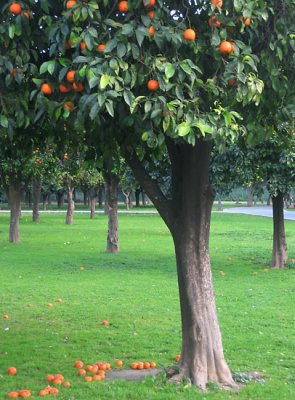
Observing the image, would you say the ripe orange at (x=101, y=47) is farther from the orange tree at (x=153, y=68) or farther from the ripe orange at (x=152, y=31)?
the ripe orange at (x=152, y=31)

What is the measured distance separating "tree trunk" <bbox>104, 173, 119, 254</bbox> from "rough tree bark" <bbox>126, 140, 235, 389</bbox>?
1297 cm

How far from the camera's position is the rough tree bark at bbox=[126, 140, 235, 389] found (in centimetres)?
654

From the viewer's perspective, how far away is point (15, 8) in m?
4.85

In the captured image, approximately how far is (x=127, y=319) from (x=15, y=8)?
20.9 ft

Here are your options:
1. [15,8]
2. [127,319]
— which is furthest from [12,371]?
[15,8]

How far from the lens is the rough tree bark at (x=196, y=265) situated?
6535 mm

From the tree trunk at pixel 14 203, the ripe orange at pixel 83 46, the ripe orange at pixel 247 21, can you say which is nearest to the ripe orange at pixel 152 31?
the ripe orange at pixel 83 46

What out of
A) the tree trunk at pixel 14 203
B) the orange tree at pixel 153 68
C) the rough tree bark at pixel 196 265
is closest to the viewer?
the orange tree at pixel 153 68

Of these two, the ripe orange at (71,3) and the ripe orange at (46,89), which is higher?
the ripe orange at (71,3)

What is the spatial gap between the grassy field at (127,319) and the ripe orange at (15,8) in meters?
3.56

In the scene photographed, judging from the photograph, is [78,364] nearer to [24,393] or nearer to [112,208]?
[24,393]

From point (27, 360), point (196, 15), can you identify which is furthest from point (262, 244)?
point (196, 15)

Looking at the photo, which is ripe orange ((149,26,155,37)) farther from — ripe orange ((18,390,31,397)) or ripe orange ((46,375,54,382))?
ripe orange ((46,375,54,382))

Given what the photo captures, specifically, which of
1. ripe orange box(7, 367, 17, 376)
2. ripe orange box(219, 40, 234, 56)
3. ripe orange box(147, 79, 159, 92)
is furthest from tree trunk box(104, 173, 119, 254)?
ripe orange box(147, 79, 159, 92)
